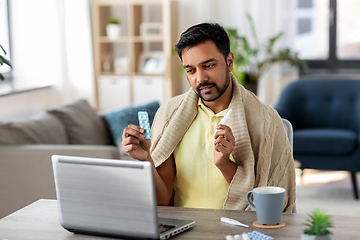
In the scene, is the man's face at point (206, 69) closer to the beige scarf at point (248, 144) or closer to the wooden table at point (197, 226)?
the beige scarf at point (248, 144)

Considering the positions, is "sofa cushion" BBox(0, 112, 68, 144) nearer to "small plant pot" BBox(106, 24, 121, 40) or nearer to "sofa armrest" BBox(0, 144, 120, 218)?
"sofa armrest" BBox(0, 144, 120, 218)

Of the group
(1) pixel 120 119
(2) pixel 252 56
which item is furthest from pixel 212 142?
(2) pixel 252 56

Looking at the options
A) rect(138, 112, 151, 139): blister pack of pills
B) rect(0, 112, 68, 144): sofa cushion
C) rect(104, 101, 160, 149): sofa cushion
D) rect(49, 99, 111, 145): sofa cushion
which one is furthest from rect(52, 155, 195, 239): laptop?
rect(104, 101, 160, 149): sofa cushion

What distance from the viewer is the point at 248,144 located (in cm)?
142

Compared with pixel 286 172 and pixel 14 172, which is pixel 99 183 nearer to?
pixel 286 172

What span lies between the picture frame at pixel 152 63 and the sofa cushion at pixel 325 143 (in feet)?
6.59

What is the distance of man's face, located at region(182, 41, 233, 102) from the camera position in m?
1.42

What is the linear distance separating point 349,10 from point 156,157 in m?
4.02

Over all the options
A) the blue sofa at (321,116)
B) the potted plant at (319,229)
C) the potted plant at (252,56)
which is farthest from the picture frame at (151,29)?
the potted plant at (319,229)

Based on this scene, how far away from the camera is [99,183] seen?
100cm

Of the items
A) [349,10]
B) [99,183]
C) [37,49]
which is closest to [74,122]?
[37,49]

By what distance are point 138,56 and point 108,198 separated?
4366mm

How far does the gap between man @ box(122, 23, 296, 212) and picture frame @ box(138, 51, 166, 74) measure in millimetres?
3588

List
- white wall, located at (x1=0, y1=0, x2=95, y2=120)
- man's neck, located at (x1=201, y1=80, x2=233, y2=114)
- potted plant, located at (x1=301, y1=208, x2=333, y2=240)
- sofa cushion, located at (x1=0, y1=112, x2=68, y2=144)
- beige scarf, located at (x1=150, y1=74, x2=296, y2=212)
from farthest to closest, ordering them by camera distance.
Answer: white wall, located at (x1=0, y1=0, x2=95, y2=120)
sofa cushion, located at (x1=0, y1=112, x2=68, y2=144)
man's neck, located at (x1=201, y1=80, x2=233, y2=114)
beige scarf, located at (x1=150, y1=74, x2=296, y2=212)
potted plant, located at (x1=301, y1=208, x2=333, y2=240)
